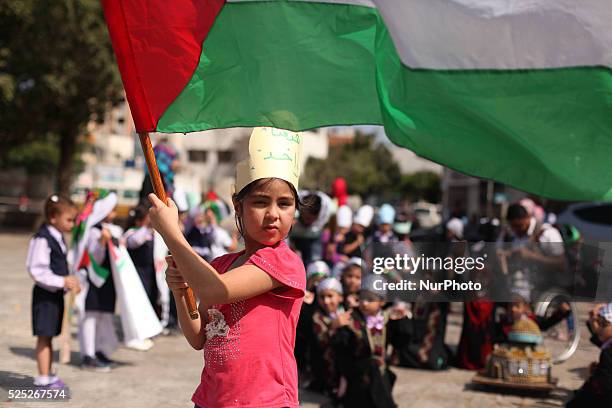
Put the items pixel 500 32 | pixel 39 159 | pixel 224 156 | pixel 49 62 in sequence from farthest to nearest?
pixel 224 156 < pixel 39 159 < pixel 49 62 < pixel 500 32

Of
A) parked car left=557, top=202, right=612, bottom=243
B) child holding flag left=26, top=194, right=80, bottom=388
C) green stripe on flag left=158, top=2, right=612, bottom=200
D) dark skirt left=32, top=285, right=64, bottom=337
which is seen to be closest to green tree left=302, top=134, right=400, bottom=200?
parked car left=557, top=202, right=612, bottom=243

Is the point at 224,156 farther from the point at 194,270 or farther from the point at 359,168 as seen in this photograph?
the point at 194,270

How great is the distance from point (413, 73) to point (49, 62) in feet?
64.7

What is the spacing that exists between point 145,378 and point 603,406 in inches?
147

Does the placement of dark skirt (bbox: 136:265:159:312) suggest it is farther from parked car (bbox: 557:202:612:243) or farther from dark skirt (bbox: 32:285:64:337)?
parked car (bbox: 557:202:612:243)

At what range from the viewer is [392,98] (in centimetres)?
325

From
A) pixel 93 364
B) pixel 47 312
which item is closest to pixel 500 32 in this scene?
pixel 47 312

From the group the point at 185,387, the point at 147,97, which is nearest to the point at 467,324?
the point at 185,387

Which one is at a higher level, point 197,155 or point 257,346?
point 197,155

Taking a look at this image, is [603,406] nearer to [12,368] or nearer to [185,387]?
[185,387]

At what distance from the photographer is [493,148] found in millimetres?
3150

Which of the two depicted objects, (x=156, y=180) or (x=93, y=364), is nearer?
(x=156, y=180)

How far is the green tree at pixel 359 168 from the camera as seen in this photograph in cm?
5866

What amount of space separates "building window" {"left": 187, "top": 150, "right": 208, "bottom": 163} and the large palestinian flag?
57600 mm
